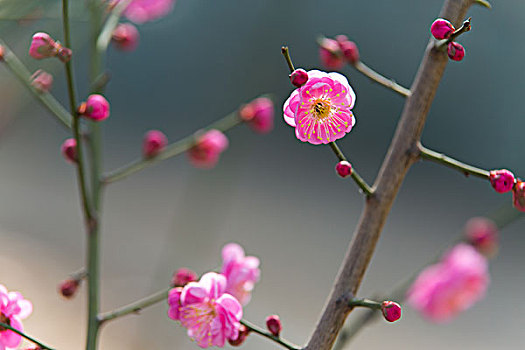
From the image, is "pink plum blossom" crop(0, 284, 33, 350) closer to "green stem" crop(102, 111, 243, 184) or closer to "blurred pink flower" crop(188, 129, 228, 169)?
"green stem" crop(102, 111, 243, 184)

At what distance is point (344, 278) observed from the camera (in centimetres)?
55

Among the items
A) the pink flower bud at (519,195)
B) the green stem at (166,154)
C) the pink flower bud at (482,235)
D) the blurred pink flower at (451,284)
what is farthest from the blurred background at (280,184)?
the pink flower bud at (519,195)

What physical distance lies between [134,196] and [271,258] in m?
1.33

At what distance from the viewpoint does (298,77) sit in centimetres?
48

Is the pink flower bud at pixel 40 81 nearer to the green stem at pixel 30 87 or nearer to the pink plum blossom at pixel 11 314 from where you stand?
the green stem at pixel 30 87

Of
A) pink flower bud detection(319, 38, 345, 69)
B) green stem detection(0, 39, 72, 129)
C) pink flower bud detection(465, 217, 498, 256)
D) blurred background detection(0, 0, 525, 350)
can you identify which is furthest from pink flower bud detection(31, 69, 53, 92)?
blurred background detection(0, 0, 525, 350)

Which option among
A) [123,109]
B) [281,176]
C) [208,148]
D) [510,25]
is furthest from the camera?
[123,109]

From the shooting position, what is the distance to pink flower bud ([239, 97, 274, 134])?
89cm

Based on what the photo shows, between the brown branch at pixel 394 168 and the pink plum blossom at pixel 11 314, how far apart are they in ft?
0.96

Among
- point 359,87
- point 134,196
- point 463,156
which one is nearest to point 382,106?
point 359,87

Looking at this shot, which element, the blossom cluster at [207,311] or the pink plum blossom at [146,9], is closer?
the blossom cluster at [207,311]

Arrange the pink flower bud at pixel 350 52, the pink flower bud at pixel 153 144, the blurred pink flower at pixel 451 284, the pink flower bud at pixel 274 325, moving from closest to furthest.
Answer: the pink flower bud at pixel 274 325 → the pink flower bud at pixel 350 52 → the pink flower bud at pixel 153 144 → the blurred pink flower at pixel 451 284

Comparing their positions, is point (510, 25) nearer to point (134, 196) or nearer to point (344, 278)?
point (134, 196)

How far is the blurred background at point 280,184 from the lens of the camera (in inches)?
113
